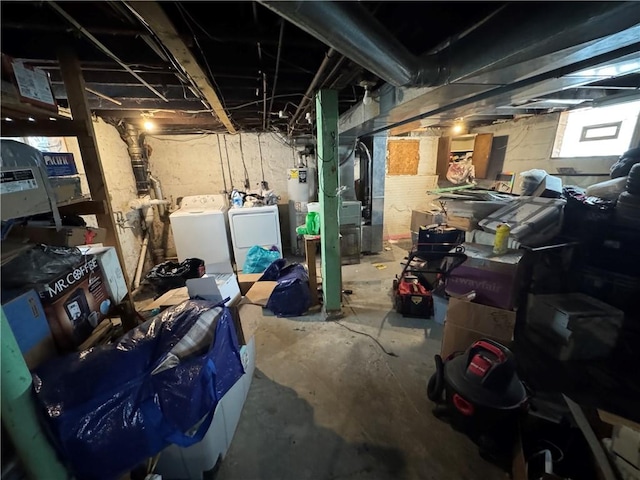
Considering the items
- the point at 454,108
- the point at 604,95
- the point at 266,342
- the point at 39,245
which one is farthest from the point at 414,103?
the point at 604,95

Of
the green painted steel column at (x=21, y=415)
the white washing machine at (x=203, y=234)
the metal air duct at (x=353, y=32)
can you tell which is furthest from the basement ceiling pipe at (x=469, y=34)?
the white washing machine at (x=203, y=234)

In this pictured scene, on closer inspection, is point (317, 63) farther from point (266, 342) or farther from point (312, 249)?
point (266, 342)

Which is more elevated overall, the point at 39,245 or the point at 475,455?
the point at 39,245

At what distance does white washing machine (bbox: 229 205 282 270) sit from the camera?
3.94m

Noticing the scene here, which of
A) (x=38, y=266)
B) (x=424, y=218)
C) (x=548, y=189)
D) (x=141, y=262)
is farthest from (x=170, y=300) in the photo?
(x=424, y=218)

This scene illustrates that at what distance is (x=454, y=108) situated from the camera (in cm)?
219

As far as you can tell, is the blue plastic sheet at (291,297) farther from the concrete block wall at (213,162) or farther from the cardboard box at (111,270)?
the concrete block wall at (213,162)

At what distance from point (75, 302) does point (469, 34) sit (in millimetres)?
1906

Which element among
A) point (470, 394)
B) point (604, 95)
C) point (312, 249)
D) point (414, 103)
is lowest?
point (470, 394)

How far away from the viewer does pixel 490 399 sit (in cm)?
136

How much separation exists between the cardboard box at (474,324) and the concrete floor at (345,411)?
0.36m

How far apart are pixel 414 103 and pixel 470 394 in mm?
1768

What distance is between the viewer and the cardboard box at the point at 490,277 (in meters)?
1.96

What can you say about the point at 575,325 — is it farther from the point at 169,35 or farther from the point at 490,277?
the point at 169,35
